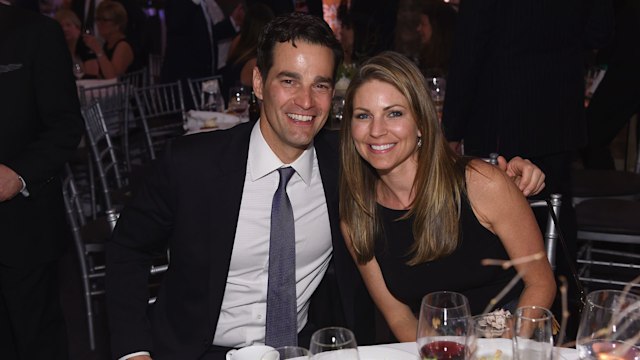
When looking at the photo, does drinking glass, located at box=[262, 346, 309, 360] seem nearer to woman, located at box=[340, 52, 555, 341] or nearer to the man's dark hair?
woman, located at box=[340, 52, 555, 341]

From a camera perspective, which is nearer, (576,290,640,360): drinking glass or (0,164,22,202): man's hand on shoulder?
(576,290,640,360): drinking glass

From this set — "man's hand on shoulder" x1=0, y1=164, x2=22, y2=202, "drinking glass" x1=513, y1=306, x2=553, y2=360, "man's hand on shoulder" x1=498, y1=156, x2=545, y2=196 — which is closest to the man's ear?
"man's hand on shoulder" x1=498, y1=156, x2=545, y2=196

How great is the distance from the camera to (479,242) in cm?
218

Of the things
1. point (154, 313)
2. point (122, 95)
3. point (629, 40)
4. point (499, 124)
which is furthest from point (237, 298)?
point (629, 40)

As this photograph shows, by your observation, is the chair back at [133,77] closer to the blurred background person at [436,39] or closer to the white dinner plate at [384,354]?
the blurred background person at [436,39]

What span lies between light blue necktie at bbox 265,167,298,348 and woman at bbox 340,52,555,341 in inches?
8.3

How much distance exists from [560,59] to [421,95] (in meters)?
1.77

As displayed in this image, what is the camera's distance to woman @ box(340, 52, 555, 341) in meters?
2.09

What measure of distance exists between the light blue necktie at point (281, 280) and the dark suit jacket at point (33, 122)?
113 centimetres

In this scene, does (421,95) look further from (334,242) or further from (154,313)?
(154,313)

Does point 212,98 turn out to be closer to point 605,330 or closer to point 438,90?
point 438,90

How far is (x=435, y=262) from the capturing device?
7.14ft

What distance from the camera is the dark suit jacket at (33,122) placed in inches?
103

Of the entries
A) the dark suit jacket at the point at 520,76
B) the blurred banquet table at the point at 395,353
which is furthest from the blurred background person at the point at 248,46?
the blurred banquet table at the point at 395,353
